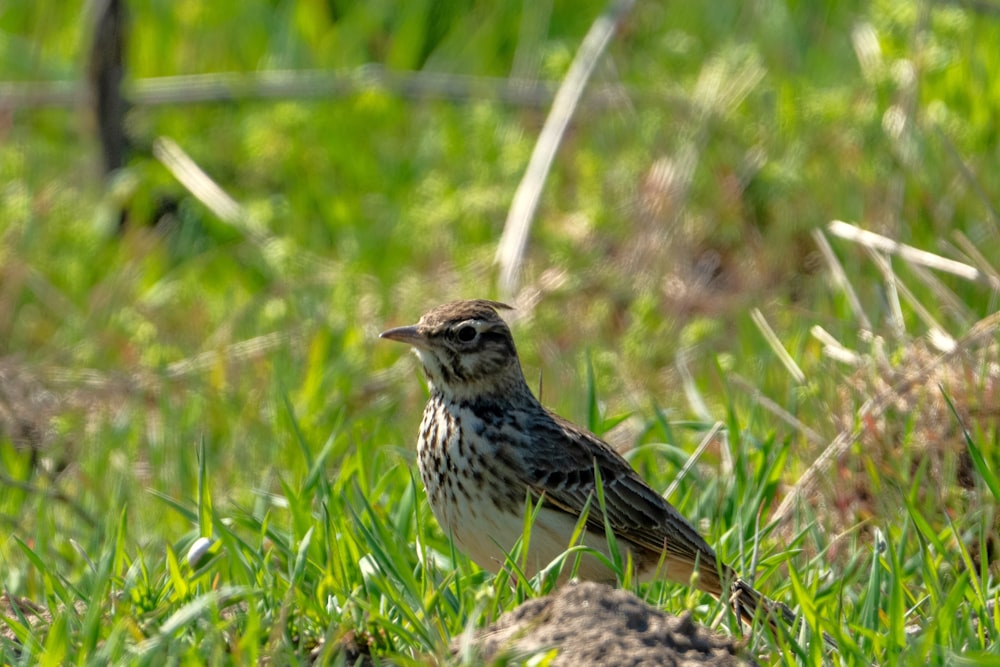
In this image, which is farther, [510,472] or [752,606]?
[510,472]

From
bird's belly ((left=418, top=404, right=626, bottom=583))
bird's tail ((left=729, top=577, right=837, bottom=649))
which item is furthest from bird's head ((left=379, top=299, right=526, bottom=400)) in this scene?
bird's tail ((left=729, top=577, right=837, bottom=649))

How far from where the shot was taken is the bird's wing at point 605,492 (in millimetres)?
4547

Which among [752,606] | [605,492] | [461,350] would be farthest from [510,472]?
[752,606]

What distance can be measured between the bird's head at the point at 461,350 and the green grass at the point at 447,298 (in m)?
0.41

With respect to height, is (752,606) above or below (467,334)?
below

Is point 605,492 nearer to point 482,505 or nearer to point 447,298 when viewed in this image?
point 482,505

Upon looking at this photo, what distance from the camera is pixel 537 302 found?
7.93m

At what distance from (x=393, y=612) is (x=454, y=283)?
4369 millimetres

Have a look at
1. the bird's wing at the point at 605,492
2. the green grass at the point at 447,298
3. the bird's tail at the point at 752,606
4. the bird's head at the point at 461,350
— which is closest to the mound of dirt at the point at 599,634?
the green grass at the point at 447,298

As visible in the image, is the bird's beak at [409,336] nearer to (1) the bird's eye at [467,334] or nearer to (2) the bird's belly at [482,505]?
(1) the bird's eye at [467,334]

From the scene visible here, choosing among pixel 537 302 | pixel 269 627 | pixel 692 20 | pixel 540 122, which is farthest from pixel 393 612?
pixel 692 20

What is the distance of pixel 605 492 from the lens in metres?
4.68

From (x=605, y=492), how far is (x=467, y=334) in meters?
0.67

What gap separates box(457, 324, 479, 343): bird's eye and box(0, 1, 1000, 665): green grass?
54cm
